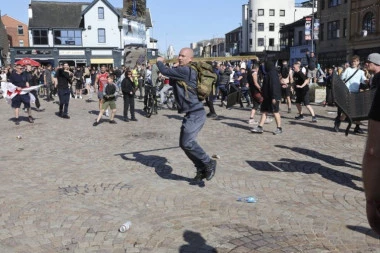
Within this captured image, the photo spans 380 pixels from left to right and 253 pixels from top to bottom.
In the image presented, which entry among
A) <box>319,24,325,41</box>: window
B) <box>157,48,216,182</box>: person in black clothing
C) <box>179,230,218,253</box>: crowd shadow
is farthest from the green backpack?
<box>319,24,325,41</box>: window

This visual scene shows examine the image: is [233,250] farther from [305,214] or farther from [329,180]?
[329,180]

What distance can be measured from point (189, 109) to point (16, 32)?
250ft

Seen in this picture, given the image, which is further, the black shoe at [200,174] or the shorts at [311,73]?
the shorts at [311,73]

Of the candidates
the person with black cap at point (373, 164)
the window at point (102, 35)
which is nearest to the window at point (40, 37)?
the window at point (102, 35)

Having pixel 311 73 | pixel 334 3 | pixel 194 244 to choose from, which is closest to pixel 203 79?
pixel 194 244

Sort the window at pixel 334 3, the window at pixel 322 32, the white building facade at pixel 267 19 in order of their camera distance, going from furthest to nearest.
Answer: the white building facade at pixel 267 19 < the window at pixel 322 32 < the window at pixel 334 3

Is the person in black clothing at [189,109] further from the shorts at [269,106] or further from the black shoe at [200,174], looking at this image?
the shorts at [269,106]

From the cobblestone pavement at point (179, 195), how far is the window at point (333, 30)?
3602 cm

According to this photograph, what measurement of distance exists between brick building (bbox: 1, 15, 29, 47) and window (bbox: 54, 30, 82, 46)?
72.5 feet

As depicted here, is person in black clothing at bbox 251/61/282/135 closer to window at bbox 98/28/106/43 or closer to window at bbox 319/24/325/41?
window at bbox 319/24/325/41

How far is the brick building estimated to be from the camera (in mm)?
72312

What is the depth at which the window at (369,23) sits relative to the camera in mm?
36281

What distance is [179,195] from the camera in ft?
18.0

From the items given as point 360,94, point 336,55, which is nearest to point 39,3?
point 336,55
